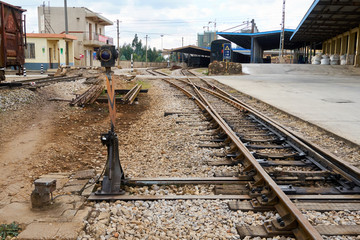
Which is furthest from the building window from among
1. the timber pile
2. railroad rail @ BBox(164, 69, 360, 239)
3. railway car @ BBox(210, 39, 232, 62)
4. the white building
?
railroad rail @ BBox(164, 69, 360, 239)

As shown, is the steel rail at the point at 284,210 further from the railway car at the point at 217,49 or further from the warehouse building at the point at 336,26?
the railway car at the point at 217,49

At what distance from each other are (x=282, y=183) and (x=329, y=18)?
28.0 metres

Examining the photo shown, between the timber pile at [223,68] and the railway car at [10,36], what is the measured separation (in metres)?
17.7

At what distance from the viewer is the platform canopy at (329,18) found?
23.8 metres

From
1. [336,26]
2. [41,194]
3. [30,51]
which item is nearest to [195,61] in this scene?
[336,26]

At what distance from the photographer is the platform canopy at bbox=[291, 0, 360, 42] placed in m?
23.8

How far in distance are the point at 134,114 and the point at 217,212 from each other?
6796 millimetres

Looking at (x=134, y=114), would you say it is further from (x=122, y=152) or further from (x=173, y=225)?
(x=173, y=225)

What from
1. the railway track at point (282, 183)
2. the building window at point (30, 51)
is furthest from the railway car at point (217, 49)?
the railway track at point (282, 183)

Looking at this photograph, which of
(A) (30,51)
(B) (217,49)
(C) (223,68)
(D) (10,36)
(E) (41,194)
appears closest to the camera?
(E) (41,194)

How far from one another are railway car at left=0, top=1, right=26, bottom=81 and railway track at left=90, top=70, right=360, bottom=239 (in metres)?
8.88

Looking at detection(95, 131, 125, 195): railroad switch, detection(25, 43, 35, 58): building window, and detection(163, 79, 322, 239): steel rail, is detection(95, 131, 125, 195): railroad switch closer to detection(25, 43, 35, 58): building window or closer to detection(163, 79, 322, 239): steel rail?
detection(163, 79, 322, 239): steel rail

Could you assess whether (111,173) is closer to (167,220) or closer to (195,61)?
(167,220)

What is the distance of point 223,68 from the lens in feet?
94.3
